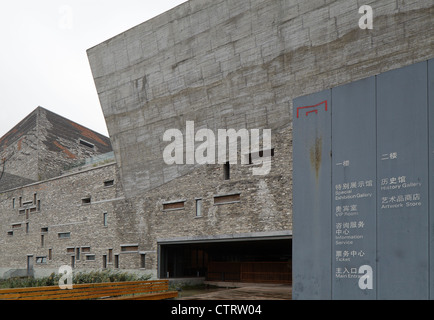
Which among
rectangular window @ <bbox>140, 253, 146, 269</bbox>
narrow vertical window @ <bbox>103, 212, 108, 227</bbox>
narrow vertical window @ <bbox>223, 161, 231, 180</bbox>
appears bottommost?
rectangular window @ <bbox>140, 253, 146, 269</bbox>

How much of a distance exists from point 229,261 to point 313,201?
24.6 m

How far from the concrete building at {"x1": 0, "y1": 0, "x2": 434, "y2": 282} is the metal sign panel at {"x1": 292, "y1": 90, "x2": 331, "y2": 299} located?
1234 cm

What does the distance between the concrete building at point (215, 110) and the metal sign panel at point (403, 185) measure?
498 inches

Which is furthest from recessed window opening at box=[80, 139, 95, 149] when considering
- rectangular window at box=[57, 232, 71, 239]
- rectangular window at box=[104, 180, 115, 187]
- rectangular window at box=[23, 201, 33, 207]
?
rectangular window at box=[104, 180, 115, 187]

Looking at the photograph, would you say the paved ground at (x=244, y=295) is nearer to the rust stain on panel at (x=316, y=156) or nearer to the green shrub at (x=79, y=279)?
the green shrub at (x=79, y=279)

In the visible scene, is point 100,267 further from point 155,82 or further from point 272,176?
point 272,176

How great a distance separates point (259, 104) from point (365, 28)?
595 centimetres

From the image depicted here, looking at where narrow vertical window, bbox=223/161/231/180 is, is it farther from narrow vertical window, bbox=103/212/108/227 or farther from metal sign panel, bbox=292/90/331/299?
metal sign panel, bbox=292/90/331/299

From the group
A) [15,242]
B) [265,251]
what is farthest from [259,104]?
[15,242]

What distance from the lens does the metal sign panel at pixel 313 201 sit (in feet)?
22.0

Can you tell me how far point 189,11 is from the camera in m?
24.0

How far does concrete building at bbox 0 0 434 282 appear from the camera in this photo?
19203 mm
